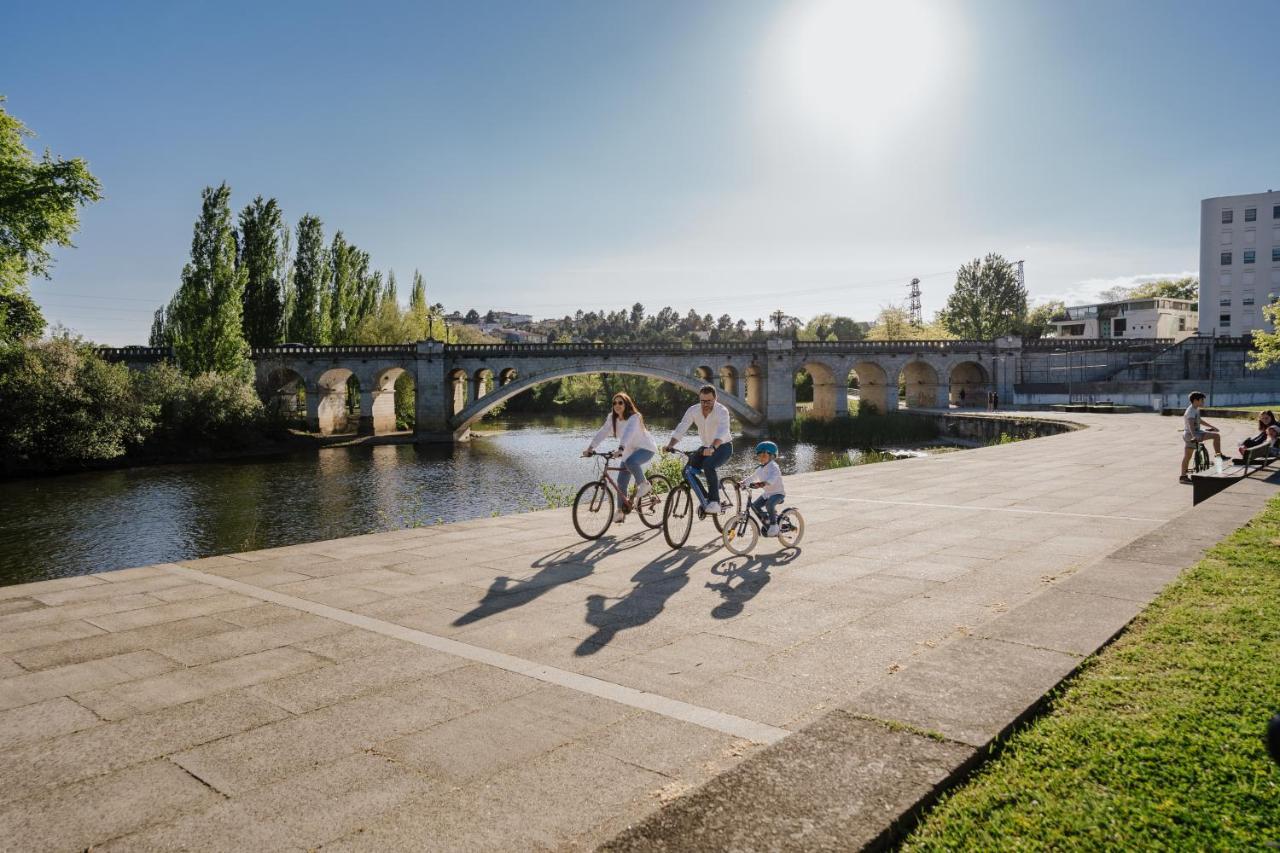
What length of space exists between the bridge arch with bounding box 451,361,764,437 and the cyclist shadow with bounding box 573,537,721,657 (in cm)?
4598

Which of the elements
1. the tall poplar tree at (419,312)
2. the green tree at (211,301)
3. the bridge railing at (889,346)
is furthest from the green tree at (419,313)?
the bridge railing at (889,346)

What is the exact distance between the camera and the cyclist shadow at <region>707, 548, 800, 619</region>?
6.65 metres

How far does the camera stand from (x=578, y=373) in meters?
58.0

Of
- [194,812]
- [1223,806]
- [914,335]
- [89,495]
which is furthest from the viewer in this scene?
[914,335]

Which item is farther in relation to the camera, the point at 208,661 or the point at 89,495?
the point at 89,495

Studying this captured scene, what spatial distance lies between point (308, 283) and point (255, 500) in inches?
1359

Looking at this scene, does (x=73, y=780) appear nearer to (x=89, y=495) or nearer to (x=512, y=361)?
(x=89, y=495)

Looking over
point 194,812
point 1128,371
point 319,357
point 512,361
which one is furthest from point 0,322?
point 1128,371

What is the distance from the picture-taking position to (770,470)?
28.5 feet

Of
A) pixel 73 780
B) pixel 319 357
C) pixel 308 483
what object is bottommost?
pixel 308 483

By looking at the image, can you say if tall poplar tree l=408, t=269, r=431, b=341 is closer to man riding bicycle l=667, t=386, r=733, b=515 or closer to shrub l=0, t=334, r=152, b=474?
shrub l=0, t=334, r=152, b=474

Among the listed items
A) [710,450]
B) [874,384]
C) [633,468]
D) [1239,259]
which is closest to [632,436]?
[633,468]

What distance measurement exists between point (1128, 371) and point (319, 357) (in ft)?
195

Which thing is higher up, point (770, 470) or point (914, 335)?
point (914, 335)
